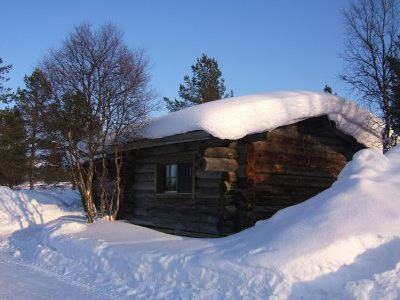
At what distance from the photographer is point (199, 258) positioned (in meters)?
6.36

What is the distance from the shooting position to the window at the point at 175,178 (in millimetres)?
11594

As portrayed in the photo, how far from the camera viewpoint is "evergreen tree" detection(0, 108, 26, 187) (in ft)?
97.3

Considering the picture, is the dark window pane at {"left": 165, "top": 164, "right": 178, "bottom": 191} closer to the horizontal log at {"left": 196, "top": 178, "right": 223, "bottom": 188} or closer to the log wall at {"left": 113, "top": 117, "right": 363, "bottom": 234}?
the log wall at {"left": 113, "top": 117, "right": 363, "bottom": 234}

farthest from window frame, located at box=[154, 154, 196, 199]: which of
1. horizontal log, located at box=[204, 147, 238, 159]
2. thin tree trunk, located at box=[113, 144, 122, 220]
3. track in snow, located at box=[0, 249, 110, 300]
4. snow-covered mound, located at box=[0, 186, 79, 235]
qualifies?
snow-covered mound, located at box=[0, 186, 79, 235]

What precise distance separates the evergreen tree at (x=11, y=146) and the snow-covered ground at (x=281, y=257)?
22.5m

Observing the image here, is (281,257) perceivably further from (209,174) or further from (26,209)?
(26,209)

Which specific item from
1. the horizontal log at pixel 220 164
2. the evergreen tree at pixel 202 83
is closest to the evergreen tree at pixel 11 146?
the evergreen tree at pixel 202 83

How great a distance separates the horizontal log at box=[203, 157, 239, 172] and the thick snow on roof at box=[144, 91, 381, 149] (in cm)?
77

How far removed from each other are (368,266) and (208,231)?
5.72 meters

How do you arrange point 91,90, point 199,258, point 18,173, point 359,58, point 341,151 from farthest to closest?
point 18,173 < point 359,58 < point 341,151 < point 91,90 < point 199,258

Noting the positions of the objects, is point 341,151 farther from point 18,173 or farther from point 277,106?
point 18,173

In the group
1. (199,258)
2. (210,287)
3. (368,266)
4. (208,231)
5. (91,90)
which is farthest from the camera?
(91,90)

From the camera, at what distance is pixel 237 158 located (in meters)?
10.1

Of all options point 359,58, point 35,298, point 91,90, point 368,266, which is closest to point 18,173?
point 91,90
